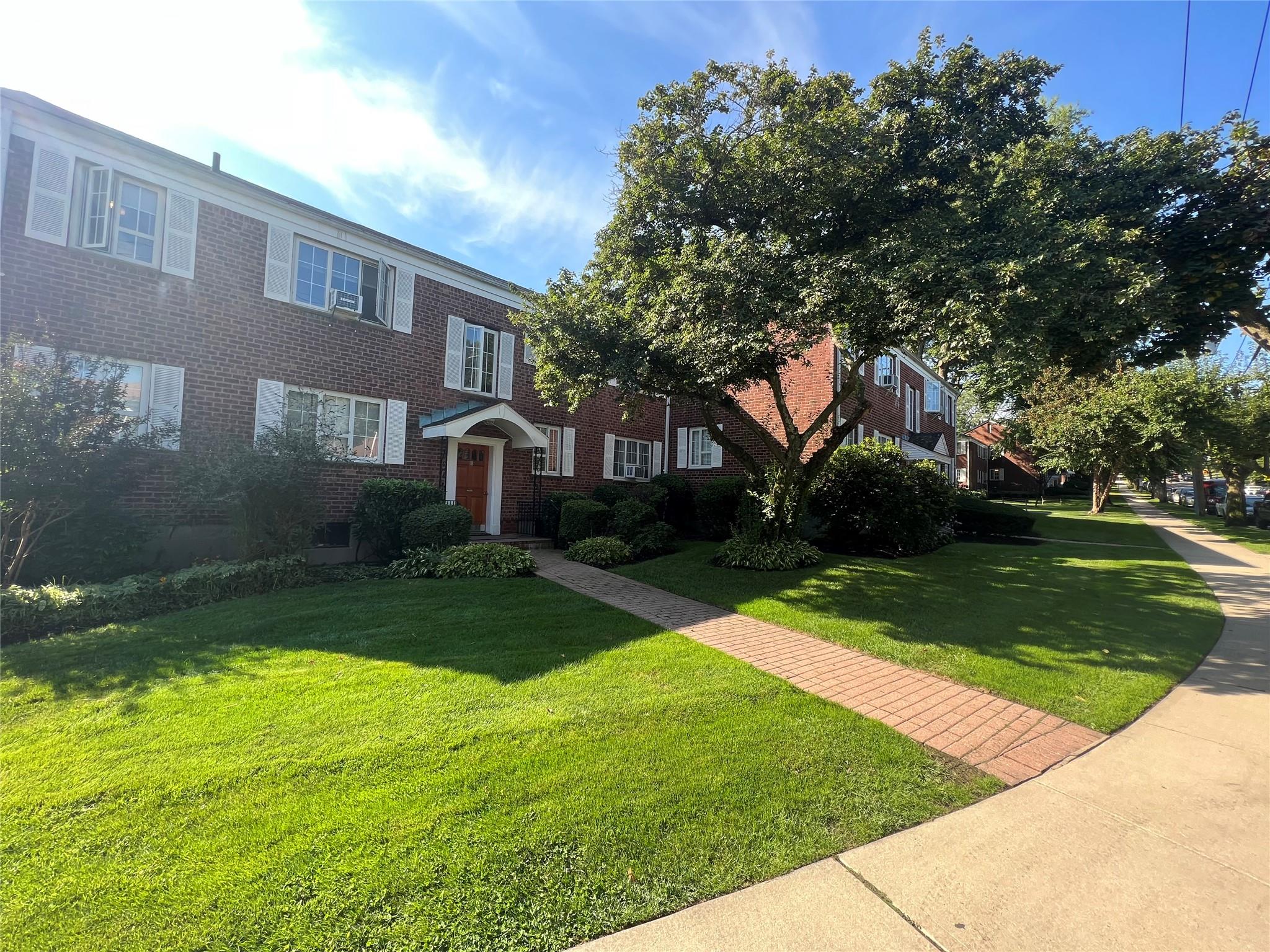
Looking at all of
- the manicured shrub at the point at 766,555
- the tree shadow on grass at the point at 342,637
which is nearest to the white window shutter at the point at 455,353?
the tree shadow on grass at the point at 342,637

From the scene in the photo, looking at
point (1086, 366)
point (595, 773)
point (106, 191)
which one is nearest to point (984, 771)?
point (595, 773)

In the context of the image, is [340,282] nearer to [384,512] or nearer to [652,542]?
[384,512]

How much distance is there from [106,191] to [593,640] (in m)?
10.2

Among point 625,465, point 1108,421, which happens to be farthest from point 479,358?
point 1108,421

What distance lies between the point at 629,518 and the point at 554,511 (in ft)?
6.71

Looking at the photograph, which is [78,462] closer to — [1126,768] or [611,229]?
[611,229]

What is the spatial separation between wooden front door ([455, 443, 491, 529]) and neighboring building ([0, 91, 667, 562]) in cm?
4

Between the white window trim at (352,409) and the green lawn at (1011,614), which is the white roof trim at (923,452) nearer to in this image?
the green lawn at (1011,614)

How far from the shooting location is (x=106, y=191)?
27.8 feet

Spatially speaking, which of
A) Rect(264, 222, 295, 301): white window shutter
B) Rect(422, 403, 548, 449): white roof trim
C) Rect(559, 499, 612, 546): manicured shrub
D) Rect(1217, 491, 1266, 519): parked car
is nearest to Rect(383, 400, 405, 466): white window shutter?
Rect(422, 403, 548, 449): white roof trim

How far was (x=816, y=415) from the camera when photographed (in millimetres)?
15703

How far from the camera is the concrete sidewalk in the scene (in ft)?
7.15

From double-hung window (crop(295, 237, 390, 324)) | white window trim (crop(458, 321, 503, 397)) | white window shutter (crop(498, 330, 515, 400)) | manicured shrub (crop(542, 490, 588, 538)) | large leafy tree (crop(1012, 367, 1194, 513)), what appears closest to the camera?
double-hung window (crop(295, 237, 390, 324))

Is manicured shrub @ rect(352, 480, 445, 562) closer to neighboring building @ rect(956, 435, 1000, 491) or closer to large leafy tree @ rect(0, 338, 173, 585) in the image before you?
large leafy tree @ rect(0, 338, 173, 585)
